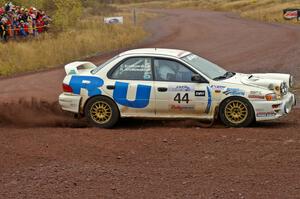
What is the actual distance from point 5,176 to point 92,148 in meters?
1.68

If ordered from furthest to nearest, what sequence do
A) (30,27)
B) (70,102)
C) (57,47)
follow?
(30,27), (57,47), (70,102)

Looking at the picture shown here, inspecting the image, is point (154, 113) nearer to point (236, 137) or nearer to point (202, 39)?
point (236, 137)

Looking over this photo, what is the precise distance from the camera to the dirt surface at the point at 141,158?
22.5ft

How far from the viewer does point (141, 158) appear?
8.35 m

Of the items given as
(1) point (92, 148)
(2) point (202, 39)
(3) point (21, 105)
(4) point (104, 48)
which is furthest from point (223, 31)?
(1) point (92, 148)

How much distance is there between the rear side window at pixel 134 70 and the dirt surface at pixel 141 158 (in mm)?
900

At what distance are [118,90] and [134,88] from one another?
0.29 m

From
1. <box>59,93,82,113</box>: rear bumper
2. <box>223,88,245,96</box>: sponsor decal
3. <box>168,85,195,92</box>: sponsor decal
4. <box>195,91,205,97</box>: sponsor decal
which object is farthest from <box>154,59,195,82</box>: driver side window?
<box>59,93,82,113</box>: rear bumper

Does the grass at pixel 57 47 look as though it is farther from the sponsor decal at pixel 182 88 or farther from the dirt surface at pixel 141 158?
the sponsor decal at pixel 182 88

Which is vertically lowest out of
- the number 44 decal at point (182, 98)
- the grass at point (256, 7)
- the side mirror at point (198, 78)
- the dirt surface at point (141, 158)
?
the dirt surface at point (141, 158)

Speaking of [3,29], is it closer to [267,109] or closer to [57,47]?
[57,47]

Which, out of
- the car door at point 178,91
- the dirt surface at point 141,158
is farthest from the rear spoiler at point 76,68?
the car door at point 178,91

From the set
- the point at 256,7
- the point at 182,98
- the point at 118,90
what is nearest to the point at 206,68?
the point at 182,98

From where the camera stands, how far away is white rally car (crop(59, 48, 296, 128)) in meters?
10.4
